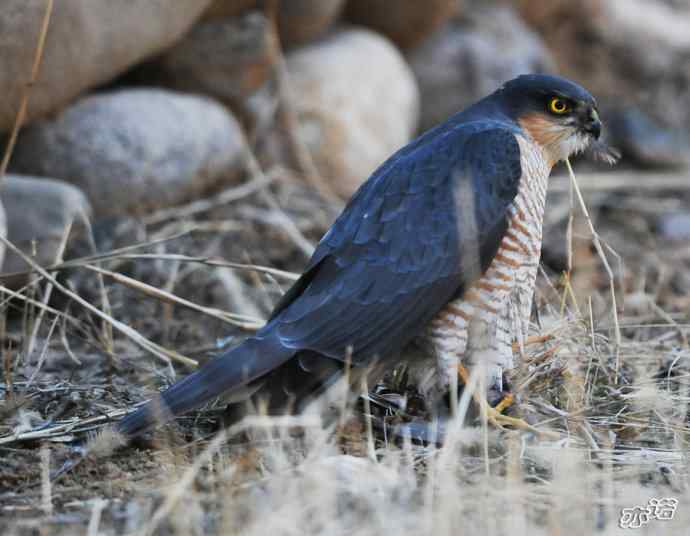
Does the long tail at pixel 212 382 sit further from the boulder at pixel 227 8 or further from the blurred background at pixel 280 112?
the boulder at pixel 227 8

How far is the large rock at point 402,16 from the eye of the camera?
331 inches

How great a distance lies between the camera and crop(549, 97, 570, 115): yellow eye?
13.6 ft

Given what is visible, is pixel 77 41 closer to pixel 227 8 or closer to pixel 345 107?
pixel 227 8

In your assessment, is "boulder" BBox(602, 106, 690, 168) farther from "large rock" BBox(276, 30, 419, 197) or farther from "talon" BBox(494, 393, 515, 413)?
"talon" BBox(494, 393, 515, 413)

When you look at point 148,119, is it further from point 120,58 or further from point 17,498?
point 17,498

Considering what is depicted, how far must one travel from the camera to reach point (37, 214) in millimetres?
5297

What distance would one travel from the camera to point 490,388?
13.3 ft

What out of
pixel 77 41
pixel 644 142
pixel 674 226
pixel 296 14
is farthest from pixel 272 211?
pixel 644 142

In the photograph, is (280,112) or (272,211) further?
(280,112)

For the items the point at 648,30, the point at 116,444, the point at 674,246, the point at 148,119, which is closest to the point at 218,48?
the point at 148,119

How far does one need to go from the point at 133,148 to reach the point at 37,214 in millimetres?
1065

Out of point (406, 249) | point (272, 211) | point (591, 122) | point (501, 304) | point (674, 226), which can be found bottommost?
point (674, 226)

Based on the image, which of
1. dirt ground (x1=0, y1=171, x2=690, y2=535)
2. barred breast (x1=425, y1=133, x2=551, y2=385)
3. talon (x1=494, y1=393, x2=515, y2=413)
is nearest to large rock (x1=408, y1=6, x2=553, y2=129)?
dirt ground (x1=0, y1=171, x2=690, y2=535)

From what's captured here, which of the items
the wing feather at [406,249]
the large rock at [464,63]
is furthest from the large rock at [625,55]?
the wing feather at [406,249]
